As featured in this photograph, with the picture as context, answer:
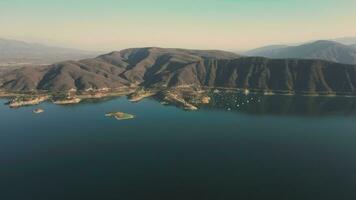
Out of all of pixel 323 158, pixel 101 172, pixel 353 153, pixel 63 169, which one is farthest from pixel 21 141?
pixel 353 153

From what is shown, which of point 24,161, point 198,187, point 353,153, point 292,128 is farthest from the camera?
point 292,128

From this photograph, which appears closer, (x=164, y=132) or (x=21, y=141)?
(x=21, y=141)

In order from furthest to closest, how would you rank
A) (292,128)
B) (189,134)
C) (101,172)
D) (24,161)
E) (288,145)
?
(292,128) < (189,134) < (288,145) < (24,161) < (101,172)

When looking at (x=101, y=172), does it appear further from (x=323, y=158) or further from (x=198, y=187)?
(x=323, y=158)

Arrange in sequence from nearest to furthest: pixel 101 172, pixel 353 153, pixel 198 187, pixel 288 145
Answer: pixel 198 187 < pixel 101 172 < pixel 353 153 < pixel 288 145

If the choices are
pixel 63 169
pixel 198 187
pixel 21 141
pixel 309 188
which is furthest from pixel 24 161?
pixel 309 188

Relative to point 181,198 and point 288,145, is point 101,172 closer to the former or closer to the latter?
point 181,198
